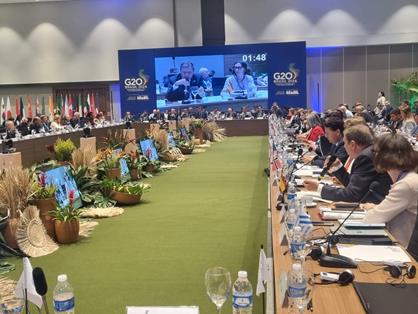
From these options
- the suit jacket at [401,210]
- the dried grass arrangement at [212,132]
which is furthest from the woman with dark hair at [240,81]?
the suit jacket at [401,210]

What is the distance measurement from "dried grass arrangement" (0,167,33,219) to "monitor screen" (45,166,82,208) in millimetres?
388

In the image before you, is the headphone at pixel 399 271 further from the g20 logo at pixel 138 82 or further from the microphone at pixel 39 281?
the g20 logo at pixel 138 82

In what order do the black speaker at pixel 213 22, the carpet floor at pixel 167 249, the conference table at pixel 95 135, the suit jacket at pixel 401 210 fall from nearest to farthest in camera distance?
the suit jacket at pixel 401 210, the carpet floor at pixel 167 249, the conference table at pixel 95 135, the black speaker at pixel 213 22

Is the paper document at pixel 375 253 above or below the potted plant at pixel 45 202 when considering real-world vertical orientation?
above

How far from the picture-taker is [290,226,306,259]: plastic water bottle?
222 cm

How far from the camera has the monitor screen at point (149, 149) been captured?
28.2ft

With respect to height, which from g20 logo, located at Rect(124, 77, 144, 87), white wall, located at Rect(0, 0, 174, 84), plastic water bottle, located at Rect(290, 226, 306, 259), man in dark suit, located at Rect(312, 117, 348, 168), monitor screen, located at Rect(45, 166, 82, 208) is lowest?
monitor screen, located at Rect(45, 166, 82, 208)

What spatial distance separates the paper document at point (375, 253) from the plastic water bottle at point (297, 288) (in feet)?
1.85

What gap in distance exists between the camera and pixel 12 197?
4.23 m

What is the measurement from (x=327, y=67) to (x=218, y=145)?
8.16 m

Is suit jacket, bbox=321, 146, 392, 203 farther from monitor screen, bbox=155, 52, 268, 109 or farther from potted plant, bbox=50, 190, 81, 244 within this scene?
monitor screen, bbox=155, 52, 268, 109

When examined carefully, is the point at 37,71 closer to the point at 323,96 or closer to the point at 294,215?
the point at 323,96

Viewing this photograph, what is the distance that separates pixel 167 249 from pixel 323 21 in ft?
54.3

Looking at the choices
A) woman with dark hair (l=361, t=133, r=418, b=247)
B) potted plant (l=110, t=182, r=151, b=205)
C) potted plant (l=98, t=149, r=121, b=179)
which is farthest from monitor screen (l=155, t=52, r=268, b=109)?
woman with dark hair (l=361, t=133, r=418, b=247)
